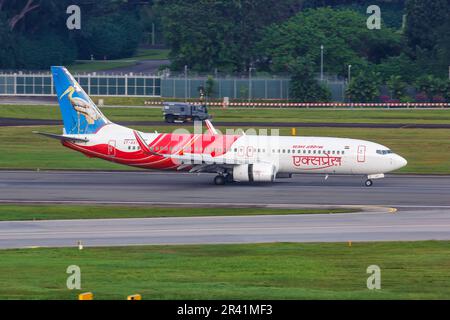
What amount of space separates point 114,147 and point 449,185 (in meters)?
21.8

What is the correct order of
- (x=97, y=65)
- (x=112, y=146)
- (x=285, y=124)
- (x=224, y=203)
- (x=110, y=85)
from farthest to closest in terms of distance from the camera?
(x=97, y=65) < (x=110, y=85) < (x=285, y=124) < (x=112, y=146) < (x=224, y=203)

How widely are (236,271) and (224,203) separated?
70.7 feet

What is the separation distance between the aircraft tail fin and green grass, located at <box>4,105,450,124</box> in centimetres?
4014

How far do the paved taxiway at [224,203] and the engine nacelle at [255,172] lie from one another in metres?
0.62

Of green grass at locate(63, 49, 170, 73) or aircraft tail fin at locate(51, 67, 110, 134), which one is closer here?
aircraft tail fin at locate(51, 67, 110, 134)

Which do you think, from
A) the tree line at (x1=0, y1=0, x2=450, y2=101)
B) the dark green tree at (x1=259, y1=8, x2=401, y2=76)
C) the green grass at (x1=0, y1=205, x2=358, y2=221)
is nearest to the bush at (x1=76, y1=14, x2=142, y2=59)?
the tree line at (x1=0, y1=0, x2=450, y2=101)

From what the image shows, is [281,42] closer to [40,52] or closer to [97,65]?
[97,65]

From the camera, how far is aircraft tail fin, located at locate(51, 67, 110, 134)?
7031cm

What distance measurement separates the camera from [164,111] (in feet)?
369

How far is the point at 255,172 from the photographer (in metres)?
66.7

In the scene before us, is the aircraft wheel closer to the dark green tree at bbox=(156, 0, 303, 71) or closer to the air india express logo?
the air india express logo

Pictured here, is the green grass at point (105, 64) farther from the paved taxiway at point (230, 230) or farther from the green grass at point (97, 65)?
the paved taxiway at point (230, 230)

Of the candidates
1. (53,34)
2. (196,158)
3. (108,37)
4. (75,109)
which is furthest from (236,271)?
(108,37)
